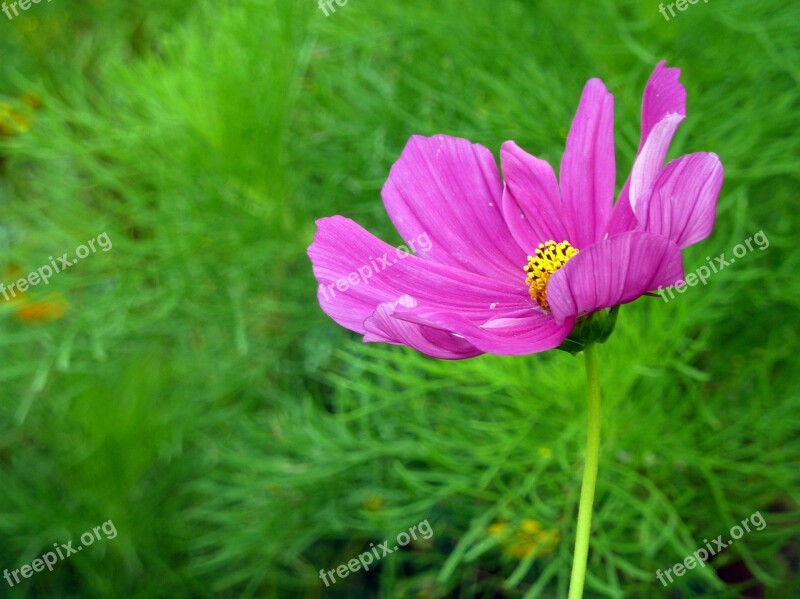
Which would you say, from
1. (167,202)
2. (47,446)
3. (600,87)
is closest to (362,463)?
(167,202)

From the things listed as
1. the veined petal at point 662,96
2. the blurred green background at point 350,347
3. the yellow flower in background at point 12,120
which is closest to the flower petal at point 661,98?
the veined petal at point 662,96

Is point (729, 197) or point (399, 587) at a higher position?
point (729, 197)

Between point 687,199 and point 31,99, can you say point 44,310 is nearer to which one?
point 31,99

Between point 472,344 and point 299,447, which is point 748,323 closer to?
point 299,447

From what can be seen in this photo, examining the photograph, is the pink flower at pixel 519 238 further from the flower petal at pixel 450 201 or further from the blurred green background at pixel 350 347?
the blurred green background at pixel 350 347

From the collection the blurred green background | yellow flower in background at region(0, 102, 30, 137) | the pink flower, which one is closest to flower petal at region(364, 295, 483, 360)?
the pink flower

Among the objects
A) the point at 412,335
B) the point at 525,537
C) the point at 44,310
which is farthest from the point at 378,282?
the point at 44,310

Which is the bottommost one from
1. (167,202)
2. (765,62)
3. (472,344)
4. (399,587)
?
(399,587)

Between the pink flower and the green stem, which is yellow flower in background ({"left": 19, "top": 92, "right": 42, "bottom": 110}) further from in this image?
the green stem
